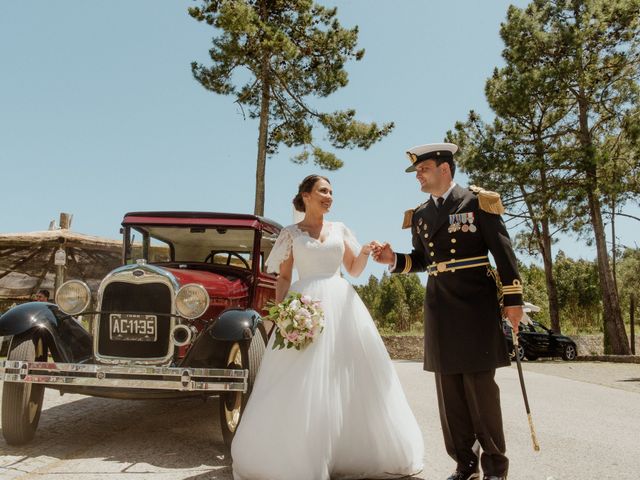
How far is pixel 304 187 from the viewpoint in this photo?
4285mm

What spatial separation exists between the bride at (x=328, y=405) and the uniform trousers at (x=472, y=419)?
31 centimetres

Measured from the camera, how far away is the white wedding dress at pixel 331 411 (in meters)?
3.24

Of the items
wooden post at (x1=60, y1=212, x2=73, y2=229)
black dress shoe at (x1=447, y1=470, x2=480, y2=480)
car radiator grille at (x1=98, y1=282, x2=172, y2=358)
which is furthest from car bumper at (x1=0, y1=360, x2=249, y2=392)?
wooden post at (x1=60, y1=212, x2=73, y2=229)

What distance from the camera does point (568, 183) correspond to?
1944 centimetres

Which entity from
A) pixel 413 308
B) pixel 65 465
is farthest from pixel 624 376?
pixel 413 308

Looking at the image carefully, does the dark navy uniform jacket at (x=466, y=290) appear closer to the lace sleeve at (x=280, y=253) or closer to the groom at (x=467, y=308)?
the groom at (x=467, y=308)

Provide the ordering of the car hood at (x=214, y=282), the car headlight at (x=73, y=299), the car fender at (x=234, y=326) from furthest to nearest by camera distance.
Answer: the car hood at (x=214, y=282) → the car headlight at (x=73, y=299) → the car fender at (x=234, y=326)

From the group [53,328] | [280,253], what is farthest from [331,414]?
[53,328]

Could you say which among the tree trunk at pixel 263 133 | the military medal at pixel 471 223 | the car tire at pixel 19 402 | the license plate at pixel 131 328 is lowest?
the car tire at pixel 19 402

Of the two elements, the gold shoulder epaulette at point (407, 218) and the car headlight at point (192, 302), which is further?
the car headlight at point (192, 302)

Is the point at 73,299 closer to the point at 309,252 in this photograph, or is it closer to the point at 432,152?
the point at 309,252

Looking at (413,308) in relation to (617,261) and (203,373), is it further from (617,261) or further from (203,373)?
(203,373)

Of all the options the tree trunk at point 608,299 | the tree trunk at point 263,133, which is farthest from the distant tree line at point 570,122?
the tree trunk at point 263,133

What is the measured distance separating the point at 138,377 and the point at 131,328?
0.56 m
